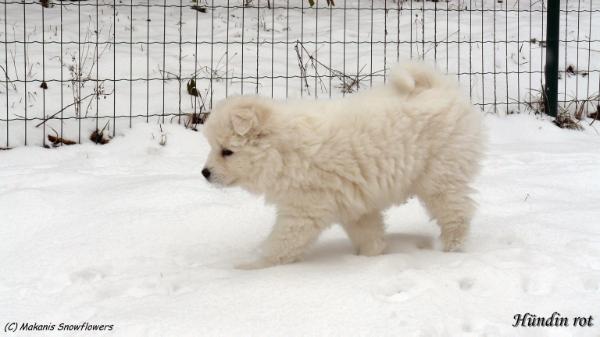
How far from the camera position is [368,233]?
3797 millimetres

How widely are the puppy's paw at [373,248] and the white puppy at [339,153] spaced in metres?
0.16

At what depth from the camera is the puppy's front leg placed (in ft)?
11.6

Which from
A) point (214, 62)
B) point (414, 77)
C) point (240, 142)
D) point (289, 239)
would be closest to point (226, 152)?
point (240, 142)

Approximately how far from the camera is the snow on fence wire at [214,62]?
680cm

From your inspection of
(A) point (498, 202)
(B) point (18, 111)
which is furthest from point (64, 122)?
(A) point (498, 202)

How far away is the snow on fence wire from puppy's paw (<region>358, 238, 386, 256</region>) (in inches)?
124

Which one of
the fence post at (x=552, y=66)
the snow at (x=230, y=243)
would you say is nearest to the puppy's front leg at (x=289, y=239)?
the snow at (x=230, y=243)

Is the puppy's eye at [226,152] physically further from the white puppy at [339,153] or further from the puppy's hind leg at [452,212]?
the puppy's hind leg at [452,212]

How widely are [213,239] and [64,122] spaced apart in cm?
305

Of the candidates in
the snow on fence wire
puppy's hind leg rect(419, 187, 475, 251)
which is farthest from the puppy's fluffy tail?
the snow on fence wire

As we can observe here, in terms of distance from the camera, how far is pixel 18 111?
6.72 metres

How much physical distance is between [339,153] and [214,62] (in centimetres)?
507

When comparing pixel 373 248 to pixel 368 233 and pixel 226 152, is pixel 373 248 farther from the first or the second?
pixel 226 152

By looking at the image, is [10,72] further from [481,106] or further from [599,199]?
[599,199]
